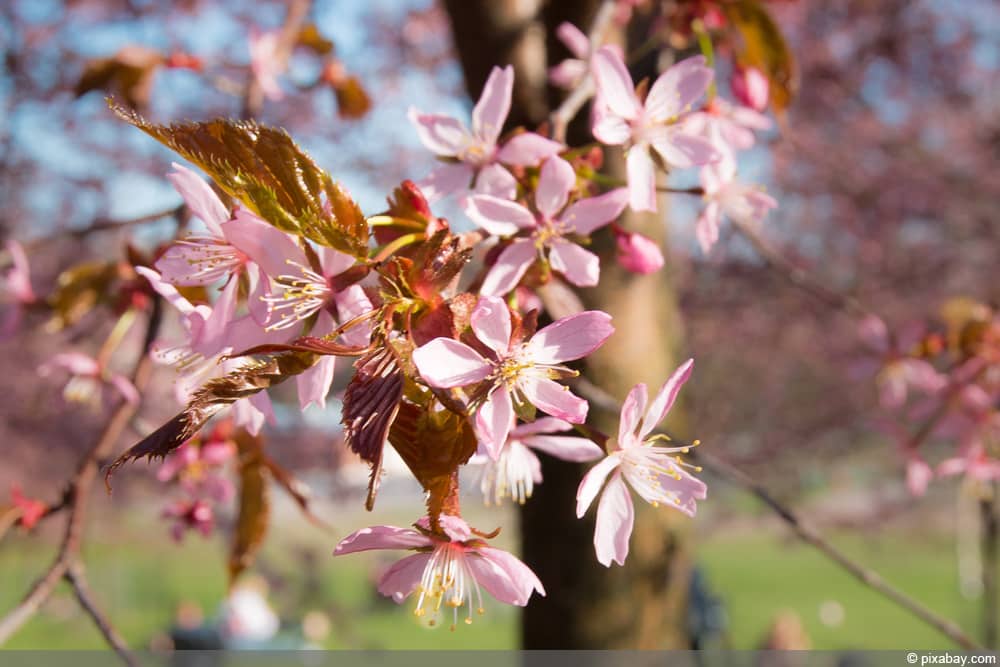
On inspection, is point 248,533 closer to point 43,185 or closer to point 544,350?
point 544,350

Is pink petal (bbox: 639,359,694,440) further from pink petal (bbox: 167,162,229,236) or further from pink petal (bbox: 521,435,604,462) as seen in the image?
pink petal (bbox: 167,162,229,236)

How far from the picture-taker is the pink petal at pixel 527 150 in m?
0.60

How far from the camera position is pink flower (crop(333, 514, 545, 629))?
48 cm

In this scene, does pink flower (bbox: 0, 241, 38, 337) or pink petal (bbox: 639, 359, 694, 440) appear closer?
pink petal (bbox: 639, 359, 694, 440)

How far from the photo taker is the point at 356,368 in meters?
0.43

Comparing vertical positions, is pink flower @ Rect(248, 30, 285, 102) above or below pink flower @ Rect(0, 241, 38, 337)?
above

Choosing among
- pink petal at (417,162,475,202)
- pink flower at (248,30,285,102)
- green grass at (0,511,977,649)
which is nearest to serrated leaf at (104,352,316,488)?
pink petal at (417,162,475,202)

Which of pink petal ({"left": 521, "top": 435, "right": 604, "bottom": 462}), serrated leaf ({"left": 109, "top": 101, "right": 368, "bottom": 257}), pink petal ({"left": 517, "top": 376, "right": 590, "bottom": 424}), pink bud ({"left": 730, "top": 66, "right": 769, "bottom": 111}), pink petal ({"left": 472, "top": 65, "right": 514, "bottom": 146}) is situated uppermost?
serrated leaf ({"left": 109, "top": 101, "right": 368, "bottom": 257})

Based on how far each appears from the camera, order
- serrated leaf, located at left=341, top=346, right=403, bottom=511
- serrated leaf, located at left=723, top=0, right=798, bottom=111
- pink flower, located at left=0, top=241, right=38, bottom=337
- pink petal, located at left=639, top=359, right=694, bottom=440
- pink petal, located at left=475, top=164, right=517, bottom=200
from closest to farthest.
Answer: serrated leaf, located at left=341, top=346, right=403, bottom=511, pink petal, located at left=639, top=359, right=694, bottom=440, pink petal, located at left=475, top=164, right=517, bottom=200, serrated leaf, located at left=723, top=0, right=798, bottom=111, pink flower, located at left=0, top=241, right=38, bottom=337

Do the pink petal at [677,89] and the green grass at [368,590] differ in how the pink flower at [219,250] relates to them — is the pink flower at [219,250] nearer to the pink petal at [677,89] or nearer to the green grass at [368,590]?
the pink petal at [677,89]

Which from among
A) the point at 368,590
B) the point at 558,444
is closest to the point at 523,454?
the point at 558,444

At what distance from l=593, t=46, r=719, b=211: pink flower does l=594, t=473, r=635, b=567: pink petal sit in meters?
0.23

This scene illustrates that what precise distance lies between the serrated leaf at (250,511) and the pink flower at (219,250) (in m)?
0.43

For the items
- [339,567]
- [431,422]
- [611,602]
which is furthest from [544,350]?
[339,567]
